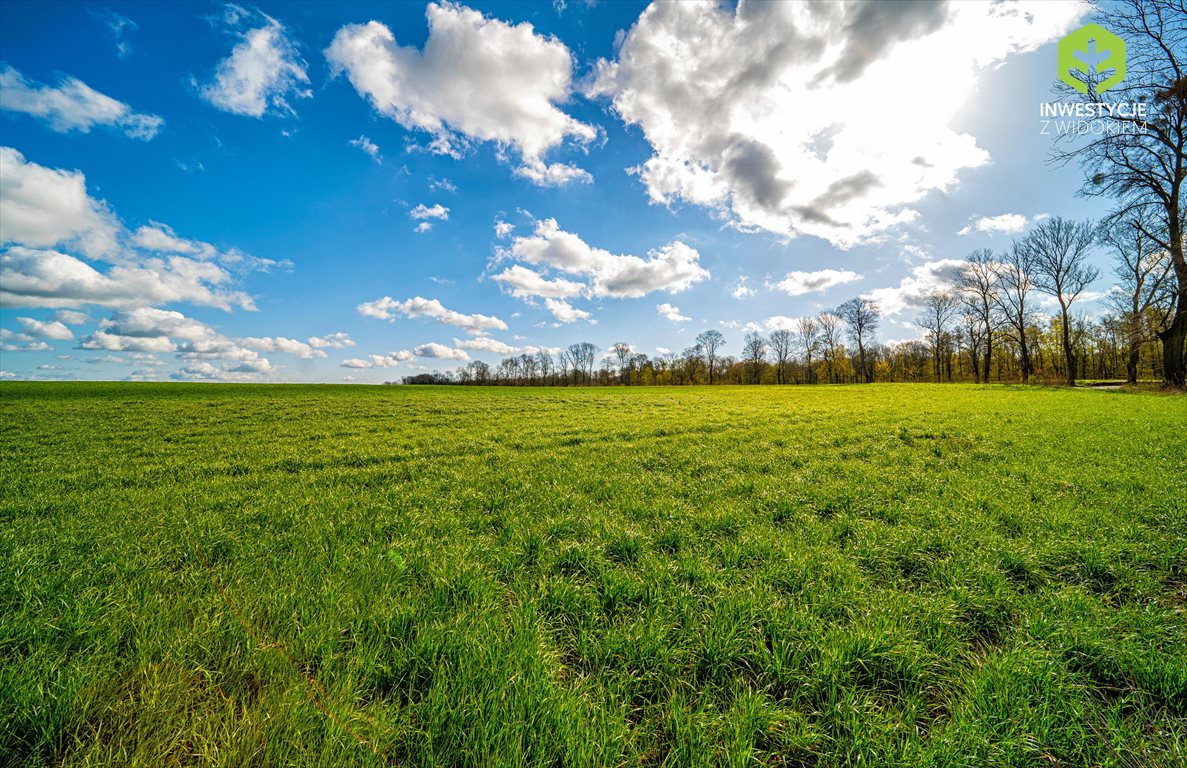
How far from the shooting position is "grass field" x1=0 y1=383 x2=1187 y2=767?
7.96ft

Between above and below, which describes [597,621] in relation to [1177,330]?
below

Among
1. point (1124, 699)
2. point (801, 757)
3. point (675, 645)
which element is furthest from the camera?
point (675, 645)

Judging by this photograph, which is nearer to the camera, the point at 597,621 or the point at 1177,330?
the point at 597,621

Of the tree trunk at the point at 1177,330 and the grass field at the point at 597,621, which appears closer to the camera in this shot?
the grass field at the point at 597,621

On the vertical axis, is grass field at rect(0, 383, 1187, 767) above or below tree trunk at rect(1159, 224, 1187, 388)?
below

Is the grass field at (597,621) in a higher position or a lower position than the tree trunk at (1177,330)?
lower

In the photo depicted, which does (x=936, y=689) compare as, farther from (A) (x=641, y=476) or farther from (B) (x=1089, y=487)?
(B) (x=1089, y=487)

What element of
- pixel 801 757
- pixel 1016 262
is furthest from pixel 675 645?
pixel 1016 262

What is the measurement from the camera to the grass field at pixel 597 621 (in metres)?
2.43

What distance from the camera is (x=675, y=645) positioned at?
334 cm

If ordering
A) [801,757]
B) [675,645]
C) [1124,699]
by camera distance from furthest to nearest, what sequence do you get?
[675,645] → [1124,699] → [801,757]

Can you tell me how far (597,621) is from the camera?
368cm

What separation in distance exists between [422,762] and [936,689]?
3542 millimetres

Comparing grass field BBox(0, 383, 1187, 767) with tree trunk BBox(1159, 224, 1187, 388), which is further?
tree trunk BBox(1159, 224, 1187, 388)
